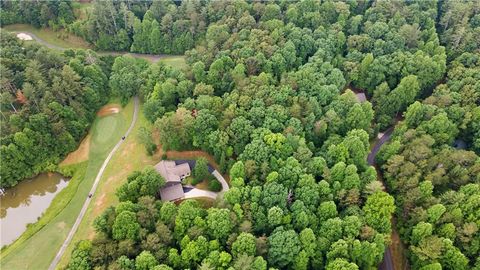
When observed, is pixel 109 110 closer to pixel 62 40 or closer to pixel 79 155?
pixel 79 155

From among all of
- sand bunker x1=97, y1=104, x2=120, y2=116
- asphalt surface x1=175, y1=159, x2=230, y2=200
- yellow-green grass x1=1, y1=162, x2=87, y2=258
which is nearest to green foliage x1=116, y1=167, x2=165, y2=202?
asphalt surface x1=175, y1=159, x2=230, y2=200

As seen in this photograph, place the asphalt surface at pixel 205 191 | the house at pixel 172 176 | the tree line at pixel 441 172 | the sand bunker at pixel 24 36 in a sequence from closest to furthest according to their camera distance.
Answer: the tree line at pixel 441 172, the house at pixel 172 176, the asphalt surface at pixel 205 191, the sand bunker at pixel 24 36

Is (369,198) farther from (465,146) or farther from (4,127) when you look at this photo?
(4,127)

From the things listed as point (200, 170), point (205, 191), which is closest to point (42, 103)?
point (200, 170)

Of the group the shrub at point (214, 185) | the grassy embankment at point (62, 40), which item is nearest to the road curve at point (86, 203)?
the grassy embankment at point (62, 40)

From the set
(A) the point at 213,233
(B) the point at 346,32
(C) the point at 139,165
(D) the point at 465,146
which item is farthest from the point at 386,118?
(C) the point at 139,165

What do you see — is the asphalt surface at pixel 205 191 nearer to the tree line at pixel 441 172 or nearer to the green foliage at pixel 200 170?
the green foliage at pixel 200 170
